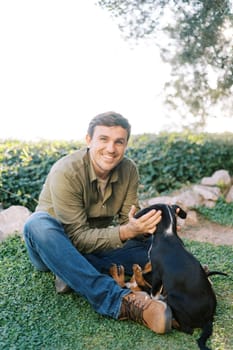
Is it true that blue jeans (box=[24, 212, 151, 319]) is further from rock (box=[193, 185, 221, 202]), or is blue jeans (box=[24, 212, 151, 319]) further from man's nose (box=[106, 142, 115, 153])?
rock (box=[193, 185, 221, 202])

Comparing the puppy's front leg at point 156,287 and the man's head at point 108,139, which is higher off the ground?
the man's head at point 108,139

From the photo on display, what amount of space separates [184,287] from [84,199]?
3.66 ft

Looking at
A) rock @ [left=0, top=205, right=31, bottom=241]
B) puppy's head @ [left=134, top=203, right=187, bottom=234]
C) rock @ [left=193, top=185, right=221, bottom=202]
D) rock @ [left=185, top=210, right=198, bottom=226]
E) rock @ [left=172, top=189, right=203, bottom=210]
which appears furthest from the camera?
rock @ [left=193, top=185, right=221, bottom=202]

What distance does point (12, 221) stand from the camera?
582cm

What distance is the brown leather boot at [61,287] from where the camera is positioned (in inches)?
154

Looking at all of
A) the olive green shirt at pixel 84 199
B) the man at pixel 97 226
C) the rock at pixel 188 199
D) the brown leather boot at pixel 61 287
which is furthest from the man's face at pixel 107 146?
the rock at pixel 188 199

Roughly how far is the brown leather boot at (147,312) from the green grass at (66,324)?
0.22 ft

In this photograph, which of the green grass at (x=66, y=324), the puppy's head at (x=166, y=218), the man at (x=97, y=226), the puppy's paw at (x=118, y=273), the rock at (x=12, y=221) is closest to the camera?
the green grass at (x=66, y=324)

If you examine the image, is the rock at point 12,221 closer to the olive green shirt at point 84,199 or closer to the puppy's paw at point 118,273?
the olive green shirt at point 84,199

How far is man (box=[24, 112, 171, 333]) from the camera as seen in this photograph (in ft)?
11.7

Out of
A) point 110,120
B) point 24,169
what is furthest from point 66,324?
point 24,169

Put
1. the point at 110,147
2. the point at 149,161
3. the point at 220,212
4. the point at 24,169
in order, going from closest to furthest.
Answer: the point at 110,147, the point at 24,169, the point at 220,212, the point at 149,161

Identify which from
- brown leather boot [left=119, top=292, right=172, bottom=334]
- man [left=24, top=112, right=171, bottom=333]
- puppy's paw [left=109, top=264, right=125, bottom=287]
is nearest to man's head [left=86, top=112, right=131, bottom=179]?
man [left=24, top=112, right=171, bottom=333]

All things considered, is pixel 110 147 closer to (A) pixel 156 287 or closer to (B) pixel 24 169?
(A) pixel 156 287
